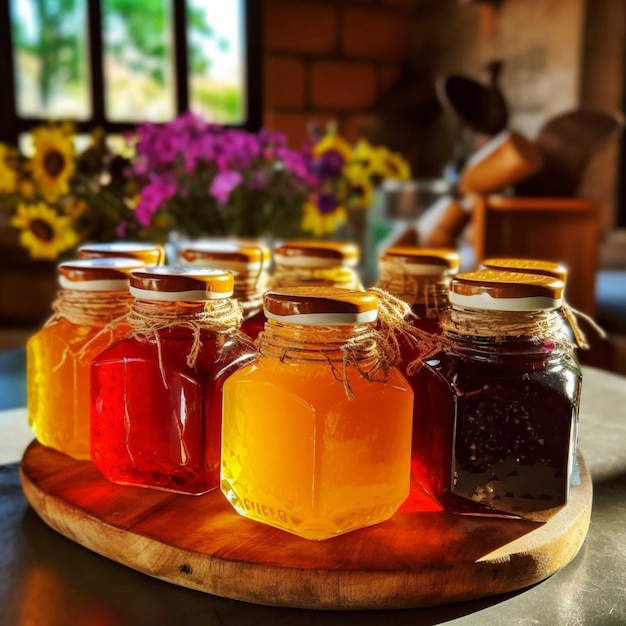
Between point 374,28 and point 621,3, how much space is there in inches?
60.2

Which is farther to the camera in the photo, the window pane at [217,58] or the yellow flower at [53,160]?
the window pane at [217,58]

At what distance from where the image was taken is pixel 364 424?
0.52m

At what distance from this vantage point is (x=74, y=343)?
665 millimetres

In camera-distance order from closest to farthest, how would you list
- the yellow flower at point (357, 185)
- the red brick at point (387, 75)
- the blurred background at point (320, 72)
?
the yellow flower at point (357, 185), the blurred background at point (320, 72), the red brick at point (387, 75)

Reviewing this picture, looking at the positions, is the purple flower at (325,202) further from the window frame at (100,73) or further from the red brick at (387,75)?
the red brick at (387,75)

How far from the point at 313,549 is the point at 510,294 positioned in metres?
0.22

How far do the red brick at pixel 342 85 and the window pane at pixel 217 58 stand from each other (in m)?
0.37

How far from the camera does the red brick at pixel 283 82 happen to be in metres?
3.63

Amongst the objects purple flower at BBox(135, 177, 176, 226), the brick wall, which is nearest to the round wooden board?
purple flower at BBox(135, 177, 176, 226)

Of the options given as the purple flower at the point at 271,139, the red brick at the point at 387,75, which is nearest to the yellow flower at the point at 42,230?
the purple flower at the point at 271,139

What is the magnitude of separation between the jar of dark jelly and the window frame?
3.02 meters

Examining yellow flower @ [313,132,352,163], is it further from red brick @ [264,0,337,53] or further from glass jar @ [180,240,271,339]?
red brick @ [264,0,337,53]

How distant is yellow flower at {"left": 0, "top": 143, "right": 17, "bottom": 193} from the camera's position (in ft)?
4.13

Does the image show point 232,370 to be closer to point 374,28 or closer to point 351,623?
point 351,623
